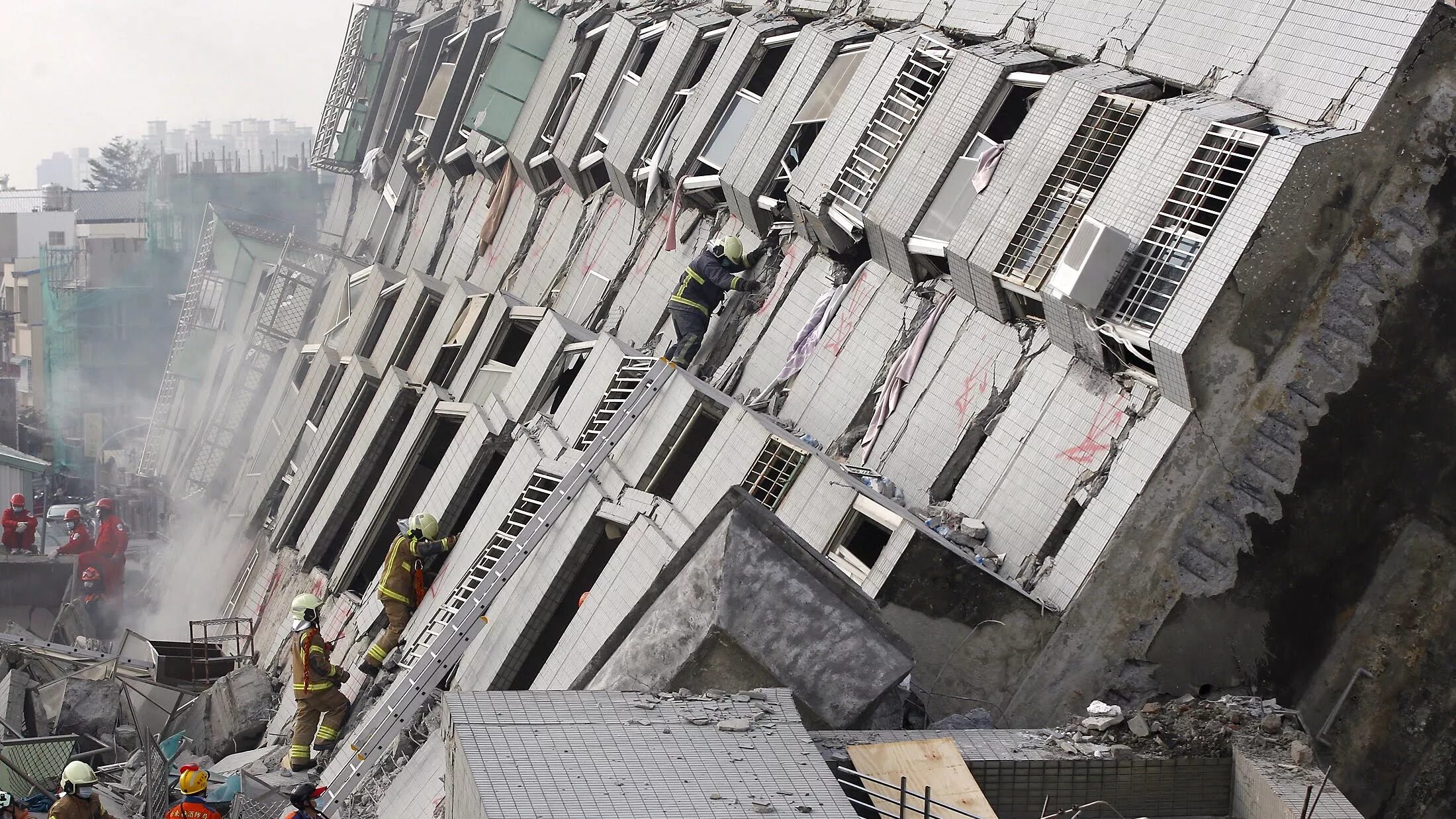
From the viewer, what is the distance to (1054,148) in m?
11.5

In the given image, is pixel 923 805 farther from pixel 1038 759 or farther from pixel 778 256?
pixel 778 256

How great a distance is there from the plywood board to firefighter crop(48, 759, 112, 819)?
6278mm

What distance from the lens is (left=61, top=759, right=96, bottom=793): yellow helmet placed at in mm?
11219

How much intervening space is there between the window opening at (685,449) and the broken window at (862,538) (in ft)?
4.70

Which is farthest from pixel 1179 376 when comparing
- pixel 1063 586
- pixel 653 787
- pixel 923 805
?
pixel 653 787

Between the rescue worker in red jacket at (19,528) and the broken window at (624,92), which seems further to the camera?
the rescue worker in red jacket at (19,528)

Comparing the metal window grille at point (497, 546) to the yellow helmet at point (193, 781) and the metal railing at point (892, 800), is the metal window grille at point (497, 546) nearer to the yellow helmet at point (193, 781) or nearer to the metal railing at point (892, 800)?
the yellow helmet at point (193, 781)

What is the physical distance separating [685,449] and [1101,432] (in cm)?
348

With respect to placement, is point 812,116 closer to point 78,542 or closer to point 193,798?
point 193,798

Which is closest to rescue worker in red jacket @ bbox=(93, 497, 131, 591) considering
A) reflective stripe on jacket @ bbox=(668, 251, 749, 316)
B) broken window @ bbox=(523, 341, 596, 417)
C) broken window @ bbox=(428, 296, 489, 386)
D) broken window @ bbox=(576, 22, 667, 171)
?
broken window @ bbox=(428, 296, 489, 386)

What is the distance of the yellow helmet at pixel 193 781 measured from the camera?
414 inches

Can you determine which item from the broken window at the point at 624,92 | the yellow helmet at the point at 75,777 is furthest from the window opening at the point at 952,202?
the broken window at the point at 624,92

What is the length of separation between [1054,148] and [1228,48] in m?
1.39

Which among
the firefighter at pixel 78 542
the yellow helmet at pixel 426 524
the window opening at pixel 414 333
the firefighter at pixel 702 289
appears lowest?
the firefighter at pixel 78 542
